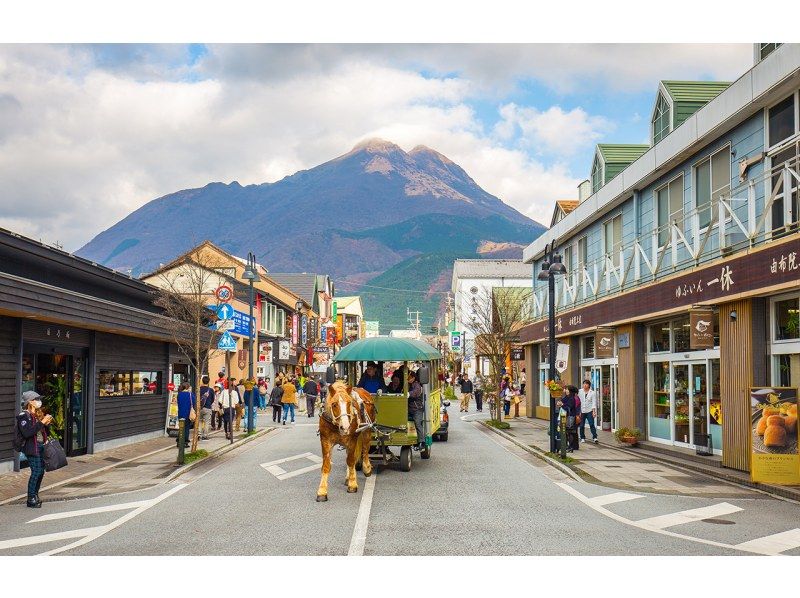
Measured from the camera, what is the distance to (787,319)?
48.5ft

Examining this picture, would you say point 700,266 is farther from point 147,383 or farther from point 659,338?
point 147,383

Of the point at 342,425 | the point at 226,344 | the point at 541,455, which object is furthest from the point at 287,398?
the point at 342,425

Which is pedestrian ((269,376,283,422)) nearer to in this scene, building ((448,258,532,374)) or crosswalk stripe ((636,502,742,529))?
crosswalk stripe ((636,502,742,529))

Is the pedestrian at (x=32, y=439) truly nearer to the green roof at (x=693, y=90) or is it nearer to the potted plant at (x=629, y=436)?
the potted plant at (x=629, y=436)

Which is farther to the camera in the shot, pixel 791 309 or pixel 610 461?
pixel 610 461

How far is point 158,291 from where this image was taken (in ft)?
90.3

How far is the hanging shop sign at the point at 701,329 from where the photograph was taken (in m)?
16.5

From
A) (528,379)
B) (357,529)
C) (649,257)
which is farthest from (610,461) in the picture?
(528,379)

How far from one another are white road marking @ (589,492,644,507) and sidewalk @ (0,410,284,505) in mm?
8618

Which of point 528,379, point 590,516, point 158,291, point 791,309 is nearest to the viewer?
point 590,516

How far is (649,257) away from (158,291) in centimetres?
1677

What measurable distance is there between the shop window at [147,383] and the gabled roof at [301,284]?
54967 mm

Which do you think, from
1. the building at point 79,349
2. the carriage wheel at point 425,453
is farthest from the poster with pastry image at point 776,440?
the building at point 79,349

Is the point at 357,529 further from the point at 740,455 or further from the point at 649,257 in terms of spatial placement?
the point at 649,257
